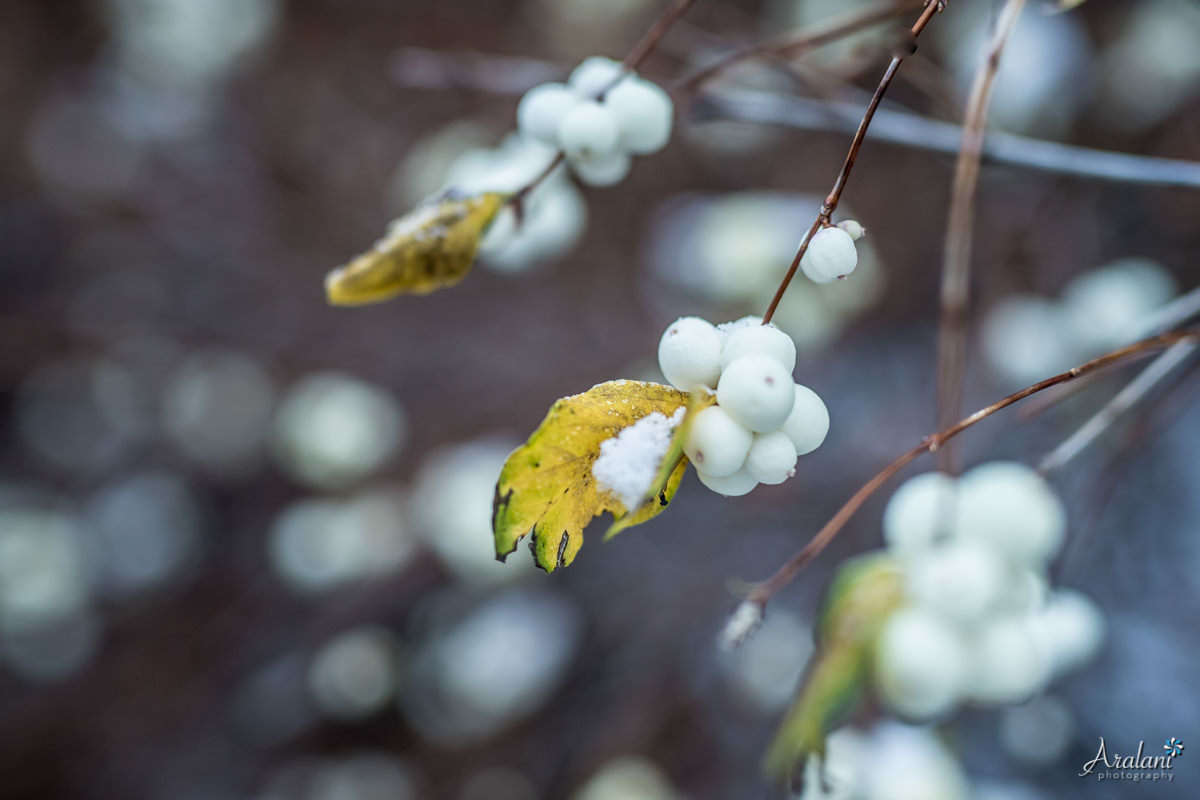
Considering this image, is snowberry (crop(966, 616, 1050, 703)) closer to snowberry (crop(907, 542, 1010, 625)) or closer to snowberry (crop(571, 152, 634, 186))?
snowberry (crop(907, 542, 1010, 625))

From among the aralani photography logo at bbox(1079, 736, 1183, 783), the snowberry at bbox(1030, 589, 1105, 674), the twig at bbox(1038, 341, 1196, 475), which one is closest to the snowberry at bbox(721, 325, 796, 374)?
the twig at bbox(1038, 341, 1196, 475)

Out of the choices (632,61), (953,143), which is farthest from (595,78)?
(953,143)

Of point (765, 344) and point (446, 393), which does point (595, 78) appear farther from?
point (446, 393)

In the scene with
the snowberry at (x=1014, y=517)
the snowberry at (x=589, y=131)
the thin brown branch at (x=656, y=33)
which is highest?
the thin brown branch at (x=656, y=33)

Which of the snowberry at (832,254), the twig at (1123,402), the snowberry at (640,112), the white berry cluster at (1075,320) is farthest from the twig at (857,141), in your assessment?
the white berry cluster at (1075,320)

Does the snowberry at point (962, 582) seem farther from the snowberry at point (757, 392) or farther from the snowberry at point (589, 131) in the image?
the snowberry at point (589, 131)

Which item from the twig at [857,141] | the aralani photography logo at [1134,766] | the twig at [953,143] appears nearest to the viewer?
the twig at [857,141]
